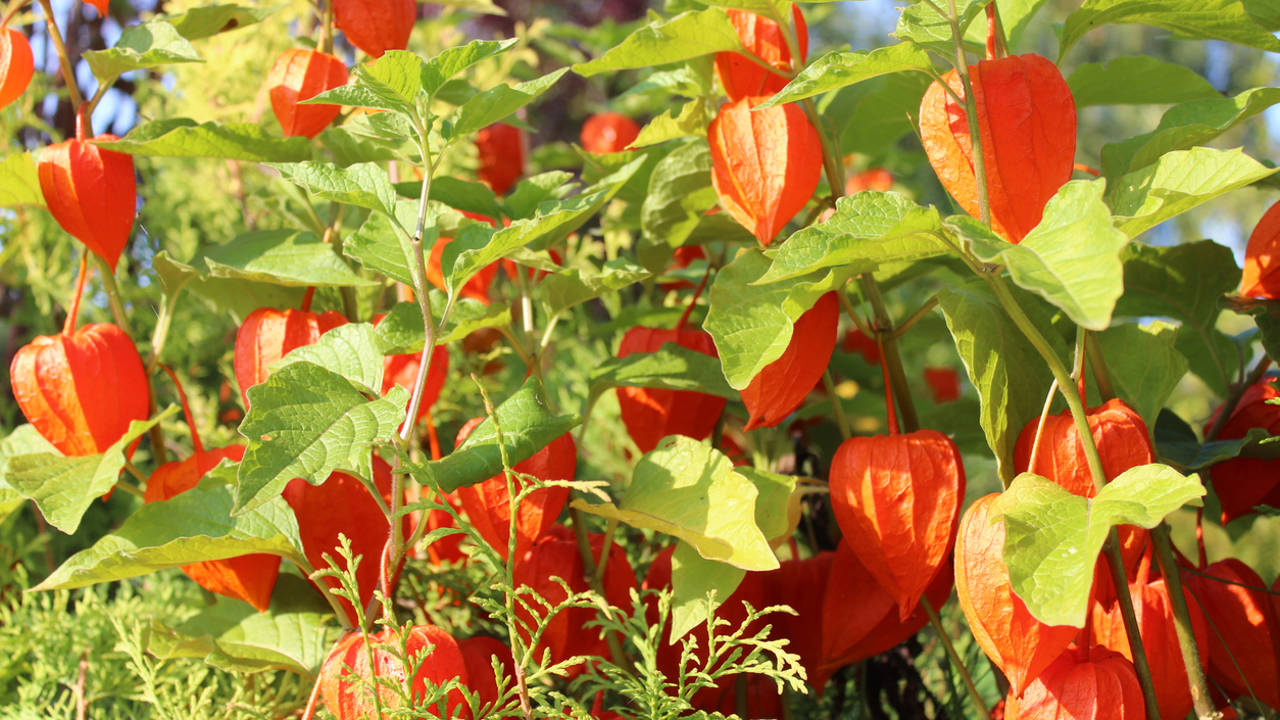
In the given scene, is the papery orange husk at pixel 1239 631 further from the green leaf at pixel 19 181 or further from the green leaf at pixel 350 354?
the green leaf at pixel 19 181

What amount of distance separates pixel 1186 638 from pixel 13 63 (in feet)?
2.65

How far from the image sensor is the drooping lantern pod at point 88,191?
0.64 metres

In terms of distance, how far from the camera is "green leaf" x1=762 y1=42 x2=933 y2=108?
48 centimetres

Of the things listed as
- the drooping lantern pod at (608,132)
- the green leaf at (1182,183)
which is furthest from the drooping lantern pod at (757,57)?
the drooping lantern pod at (608,132)

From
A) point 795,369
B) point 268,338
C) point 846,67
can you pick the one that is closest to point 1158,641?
point 795,369

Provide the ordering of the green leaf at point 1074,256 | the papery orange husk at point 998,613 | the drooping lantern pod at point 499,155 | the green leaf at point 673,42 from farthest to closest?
the drooping lantern pod at point 499,155, the green leaf at point 673,42, the papery orange husk at point 998,613, the green leaf at point 1074,256

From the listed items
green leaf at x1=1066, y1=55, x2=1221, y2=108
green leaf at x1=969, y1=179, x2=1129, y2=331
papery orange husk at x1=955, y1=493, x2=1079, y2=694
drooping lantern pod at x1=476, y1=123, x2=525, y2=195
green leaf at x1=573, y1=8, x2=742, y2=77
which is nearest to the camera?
green leaf at x1=969, y1=179, x2=1129, y2=331

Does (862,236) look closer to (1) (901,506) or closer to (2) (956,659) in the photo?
(1) (901,506)

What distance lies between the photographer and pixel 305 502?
1.95ft

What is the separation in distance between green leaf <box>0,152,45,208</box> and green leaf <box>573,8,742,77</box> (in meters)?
0.38

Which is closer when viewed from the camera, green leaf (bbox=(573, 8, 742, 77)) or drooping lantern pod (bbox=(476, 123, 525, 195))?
green leaf (bbox=(573, 8, 742, 77))

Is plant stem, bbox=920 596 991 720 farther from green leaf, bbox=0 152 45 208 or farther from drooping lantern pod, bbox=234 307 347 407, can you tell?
green leaf, bbox=0 152 45 208

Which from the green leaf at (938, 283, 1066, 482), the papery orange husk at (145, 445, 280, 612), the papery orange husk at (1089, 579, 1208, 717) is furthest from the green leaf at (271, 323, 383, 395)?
the papery orange husk at (1089, 579, 1208, 717)

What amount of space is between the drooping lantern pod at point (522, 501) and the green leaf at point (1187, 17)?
0.38 meters
